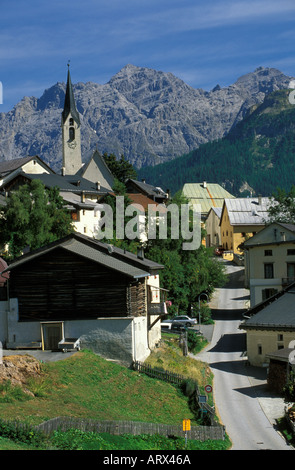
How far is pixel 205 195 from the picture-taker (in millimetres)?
167625

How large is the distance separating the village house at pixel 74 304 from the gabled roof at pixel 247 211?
6696 centimetres

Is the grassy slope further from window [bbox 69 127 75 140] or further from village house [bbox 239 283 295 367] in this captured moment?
window [bbox 69 127 75 140]

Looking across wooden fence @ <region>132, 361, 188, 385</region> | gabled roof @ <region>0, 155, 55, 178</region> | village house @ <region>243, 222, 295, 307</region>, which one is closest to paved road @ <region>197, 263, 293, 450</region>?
wooden fence @ <region>132, 361, 188, 385</region>

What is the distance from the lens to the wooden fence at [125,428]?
85.5 feet

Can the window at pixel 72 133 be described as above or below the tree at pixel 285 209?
above

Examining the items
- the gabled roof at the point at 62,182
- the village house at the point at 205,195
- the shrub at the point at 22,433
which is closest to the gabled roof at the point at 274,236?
the gabled roof at the point at 62,182

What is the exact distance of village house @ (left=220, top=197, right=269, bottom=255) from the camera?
→ 358 ft

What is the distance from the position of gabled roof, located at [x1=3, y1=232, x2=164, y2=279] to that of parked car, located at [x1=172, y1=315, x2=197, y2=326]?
1813 cm

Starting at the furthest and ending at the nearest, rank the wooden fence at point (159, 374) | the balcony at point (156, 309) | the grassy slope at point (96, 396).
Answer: the balcony at point (156, 309)
the wooden fence at point (159, 374)
the grassy slope at point (96, 396)

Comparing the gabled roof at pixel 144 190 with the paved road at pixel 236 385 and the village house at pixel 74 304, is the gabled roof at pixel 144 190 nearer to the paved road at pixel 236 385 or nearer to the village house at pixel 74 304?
the paved road at pixel 236 385

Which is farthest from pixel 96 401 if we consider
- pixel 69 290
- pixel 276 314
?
pixel 276 314

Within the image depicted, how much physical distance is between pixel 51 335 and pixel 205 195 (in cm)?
12760

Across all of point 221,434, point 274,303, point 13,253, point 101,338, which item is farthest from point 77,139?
point 221,434

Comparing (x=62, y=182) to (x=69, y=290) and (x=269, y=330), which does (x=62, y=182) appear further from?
(x=69, y=290)
